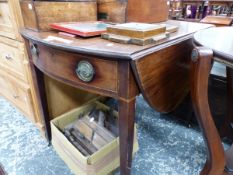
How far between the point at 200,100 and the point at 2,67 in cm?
150

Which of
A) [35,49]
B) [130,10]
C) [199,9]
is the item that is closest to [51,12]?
[35,49]

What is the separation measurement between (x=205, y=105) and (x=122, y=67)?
30 centimetres

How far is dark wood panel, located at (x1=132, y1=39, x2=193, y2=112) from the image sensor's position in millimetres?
653

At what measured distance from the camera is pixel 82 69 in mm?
687

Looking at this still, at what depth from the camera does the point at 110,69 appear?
630 millimetres

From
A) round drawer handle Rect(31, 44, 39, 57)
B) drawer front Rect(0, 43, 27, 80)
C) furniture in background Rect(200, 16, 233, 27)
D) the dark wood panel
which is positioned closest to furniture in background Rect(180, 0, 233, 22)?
furniture in background Rect(200, 16, 233, 27)

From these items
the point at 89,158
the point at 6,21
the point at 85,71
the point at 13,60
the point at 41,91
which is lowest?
the point at 89,158

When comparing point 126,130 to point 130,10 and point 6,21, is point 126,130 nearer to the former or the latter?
point 130,10

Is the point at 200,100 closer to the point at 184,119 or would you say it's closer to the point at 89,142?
the point at 89,142

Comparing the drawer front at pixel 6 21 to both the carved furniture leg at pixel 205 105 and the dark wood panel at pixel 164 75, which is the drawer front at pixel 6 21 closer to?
the dark wood panel at pixel 164 75

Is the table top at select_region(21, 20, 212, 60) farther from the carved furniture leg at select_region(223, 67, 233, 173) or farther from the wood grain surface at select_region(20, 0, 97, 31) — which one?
the carved furniture leg at select_region(223, 67, 233, 173)

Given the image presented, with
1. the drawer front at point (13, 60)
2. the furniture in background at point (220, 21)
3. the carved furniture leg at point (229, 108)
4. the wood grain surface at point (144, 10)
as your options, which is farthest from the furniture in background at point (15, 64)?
the furniture in background at point (220, 21)

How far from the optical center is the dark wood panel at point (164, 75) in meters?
0.65

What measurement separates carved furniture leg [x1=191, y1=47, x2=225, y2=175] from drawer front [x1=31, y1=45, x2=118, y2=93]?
9.7 inches
